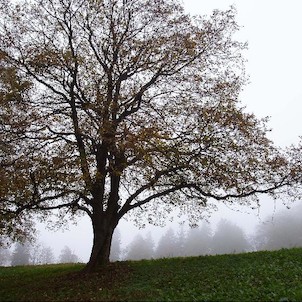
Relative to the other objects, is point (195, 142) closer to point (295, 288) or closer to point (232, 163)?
point (232, 163)

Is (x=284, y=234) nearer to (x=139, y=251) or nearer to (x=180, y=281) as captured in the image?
(x=139, y=251)

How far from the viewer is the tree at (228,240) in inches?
3575

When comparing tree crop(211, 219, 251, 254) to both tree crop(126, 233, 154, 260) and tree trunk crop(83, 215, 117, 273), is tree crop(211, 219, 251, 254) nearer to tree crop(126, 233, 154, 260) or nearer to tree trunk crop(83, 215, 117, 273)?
tree crop(126, 233, 154, 260)


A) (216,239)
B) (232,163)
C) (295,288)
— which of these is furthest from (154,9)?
(216,239)

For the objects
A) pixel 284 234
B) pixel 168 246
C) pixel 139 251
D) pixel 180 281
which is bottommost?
pixel 180 281

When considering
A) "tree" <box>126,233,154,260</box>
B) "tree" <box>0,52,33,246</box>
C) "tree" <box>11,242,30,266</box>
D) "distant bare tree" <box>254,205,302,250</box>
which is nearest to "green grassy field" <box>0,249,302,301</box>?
"tree" <box>0,52,33,246</box>

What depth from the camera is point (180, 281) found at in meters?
14.0

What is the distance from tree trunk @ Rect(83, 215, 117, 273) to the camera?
17.7 meters

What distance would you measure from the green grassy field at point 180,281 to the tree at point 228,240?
73.4 metres

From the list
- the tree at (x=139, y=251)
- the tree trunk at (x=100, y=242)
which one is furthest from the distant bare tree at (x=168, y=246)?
the tree trunk at (x=100, y=242)

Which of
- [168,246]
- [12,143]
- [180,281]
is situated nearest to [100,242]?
[180,281]

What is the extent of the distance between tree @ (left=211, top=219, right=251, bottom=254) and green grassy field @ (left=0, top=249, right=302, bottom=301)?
241 feet

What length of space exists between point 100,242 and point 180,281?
550 cm

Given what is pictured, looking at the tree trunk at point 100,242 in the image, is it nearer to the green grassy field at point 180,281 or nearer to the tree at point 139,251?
the green grassy field at point 180,281
